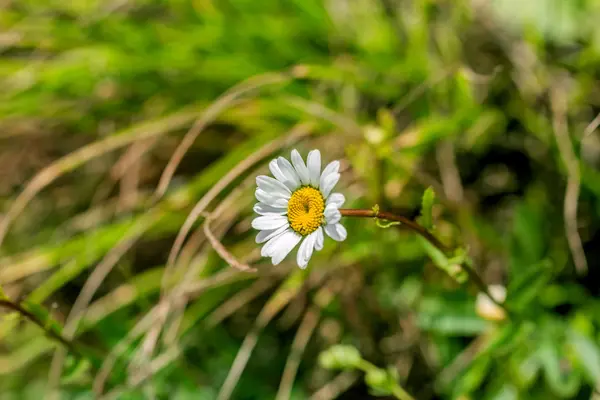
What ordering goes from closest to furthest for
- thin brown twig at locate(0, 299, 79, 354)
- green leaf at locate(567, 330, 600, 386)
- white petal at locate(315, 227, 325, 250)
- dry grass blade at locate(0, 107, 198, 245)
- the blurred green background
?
white petal at locate(315, 227, 325, 250) < thin brown twig at locate(0, 299, 79, 354) < green leaf at locate(567, 330, 600, 386) < the blurred green background < dry grass blade at locate(0, 107, 198, 245)

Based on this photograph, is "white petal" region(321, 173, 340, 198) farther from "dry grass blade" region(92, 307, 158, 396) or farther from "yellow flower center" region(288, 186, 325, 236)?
"dry grass blade" region(92, 307, 158, 396)

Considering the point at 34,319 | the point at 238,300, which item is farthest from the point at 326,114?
the point at 34,319

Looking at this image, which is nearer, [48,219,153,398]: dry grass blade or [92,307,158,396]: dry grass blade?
[92,307,158,396]: dry grass blade

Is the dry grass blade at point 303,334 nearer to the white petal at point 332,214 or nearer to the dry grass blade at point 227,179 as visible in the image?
the dry grass blade at point 227,179

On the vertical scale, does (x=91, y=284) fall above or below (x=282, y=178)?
below

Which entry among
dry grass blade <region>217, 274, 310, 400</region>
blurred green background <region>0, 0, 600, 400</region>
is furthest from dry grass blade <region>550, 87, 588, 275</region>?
dry grass blade <region>217, 274, 310, 400</region>

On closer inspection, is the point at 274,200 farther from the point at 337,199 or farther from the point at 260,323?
the point at 260,323

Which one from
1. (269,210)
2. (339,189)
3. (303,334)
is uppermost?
(269,210)

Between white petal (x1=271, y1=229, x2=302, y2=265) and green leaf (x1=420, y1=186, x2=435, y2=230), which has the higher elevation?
white petal (x1=271, y1=229, x2=302, y2=265)
